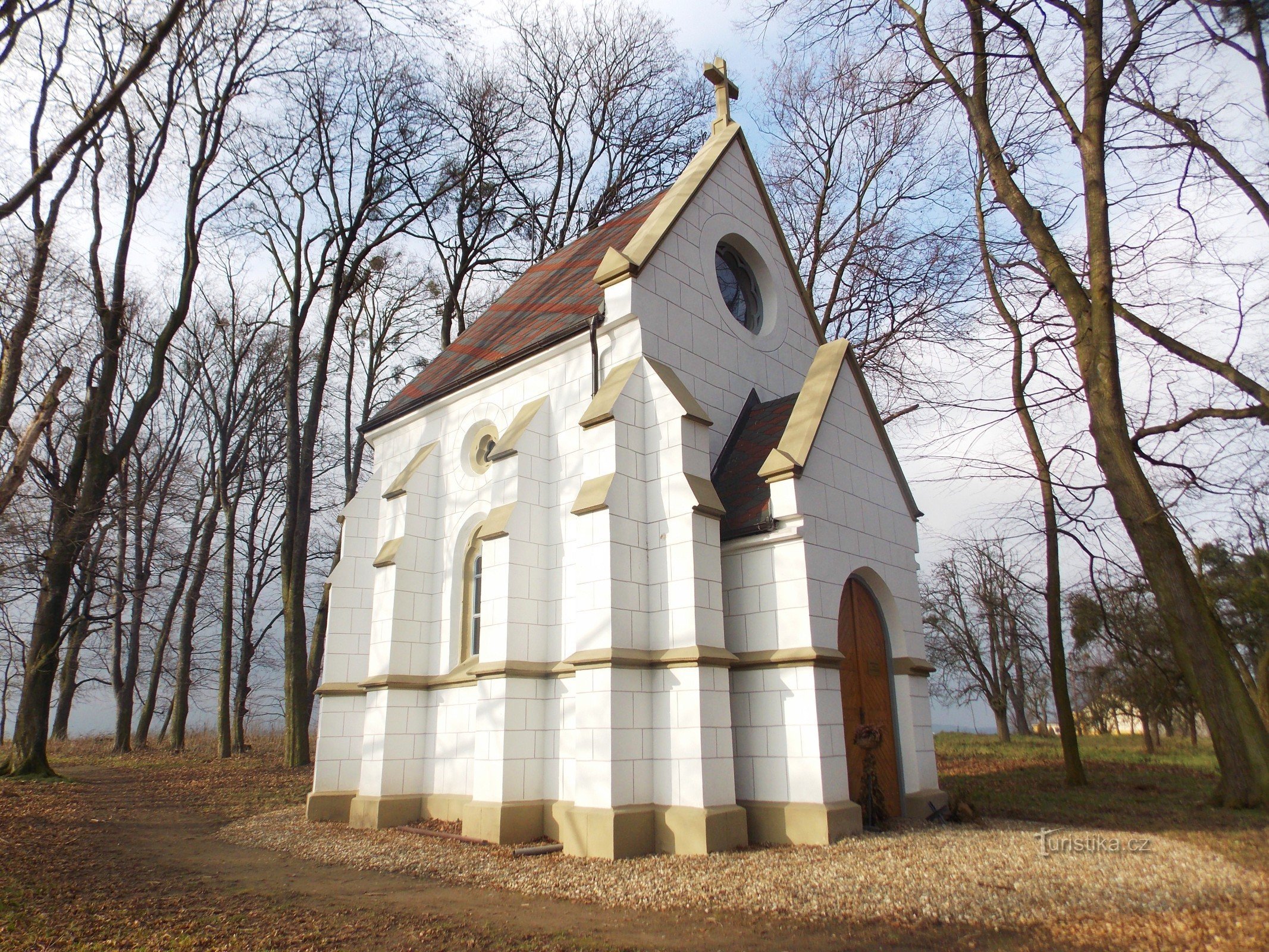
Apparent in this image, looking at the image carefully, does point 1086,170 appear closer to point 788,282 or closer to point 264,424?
point 788,282

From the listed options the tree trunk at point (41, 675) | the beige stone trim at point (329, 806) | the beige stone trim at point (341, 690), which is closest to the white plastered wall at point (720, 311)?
the beige stone trim at point (341, 690)

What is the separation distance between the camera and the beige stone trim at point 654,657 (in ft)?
29.7

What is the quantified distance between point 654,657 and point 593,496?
2108 mm

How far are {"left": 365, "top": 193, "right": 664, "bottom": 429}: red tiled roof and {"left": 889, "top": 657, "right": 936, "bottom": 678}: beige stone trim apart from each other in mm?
6708

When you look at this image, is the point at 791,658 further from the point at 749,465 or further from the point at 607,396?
the point at 607,396

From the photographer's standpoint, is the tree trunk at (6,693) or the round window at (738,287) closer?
the round window at (738,287)

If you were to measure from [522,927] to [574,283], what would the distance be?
10.4m

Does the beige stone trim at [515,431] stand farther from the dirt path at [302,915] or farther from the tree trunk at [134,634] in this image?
the tree trunk at [134,634]

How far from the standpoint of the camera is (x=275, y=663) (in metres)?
36.3

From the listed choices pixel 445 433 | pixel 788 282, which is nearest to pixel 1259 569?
pixel 788 282

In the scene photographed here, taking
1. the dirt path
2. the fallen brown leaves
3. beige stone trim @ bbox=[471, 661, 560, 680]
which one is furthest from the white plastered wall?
the fallen brown leaves

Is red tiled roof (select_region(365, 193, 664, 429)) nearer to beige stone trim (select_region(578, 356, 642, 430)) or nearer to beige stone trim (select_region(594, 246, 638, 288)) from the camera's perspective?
beige stone trim (select_region(594, 246, 638, 288))

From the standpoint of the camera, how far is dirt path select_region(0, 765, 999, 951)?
216 inches

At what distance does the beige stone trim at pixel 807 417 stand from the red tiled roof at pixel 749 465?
10.8 inches
